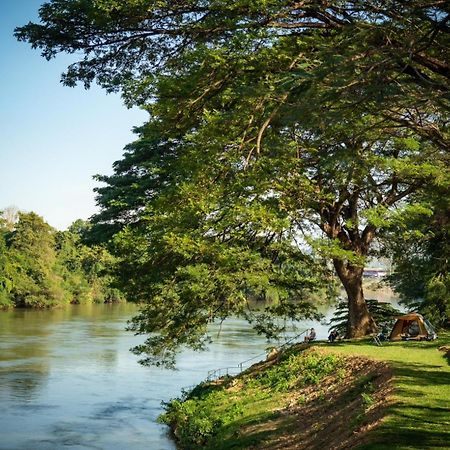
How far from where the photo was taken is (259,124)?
50.1ft

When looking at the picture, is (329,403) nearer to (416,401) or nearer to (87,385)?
(416,401)

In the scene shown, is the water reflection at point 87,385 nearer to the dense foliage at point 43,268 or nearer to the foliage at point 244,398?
the foliage at point 244,398

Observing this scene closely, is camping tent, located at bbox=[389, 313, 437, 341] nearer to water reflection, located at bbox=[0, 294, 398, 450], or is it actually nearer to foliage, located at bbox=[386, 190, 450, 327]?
foliage, located at bbox=[386, 190, 450, 327]

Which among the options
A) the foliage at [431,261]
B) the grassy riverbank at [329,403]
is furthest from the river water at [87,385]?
the foliage at [431,261]

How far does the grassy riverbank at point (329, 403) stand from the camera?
11586 millimetres

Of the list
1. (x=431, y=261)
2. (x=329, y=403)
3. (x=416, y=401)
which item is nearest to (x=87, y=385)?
(x=431, y=261)

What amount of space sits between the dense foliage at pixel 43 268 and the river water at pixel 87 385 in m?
30.1

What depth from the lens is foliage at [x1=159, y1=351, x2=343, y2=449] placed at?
63.7 ft

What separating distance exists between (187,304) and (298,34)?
11227mm

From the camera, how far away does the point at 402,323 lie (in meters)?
24.7

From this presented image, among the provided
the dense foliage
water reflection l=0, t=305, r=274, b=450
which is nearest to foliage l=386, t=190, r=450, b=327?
water reflection l=0, t=305, r=274, b=450

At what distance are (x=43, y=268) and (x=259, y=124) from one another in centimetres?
8808

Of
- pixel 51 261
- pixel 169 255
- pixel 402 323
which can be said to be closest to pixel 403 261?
pixel 402 323

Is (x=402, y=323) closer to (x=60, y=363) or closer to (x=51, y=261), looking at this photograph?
(x=60, y=363)
